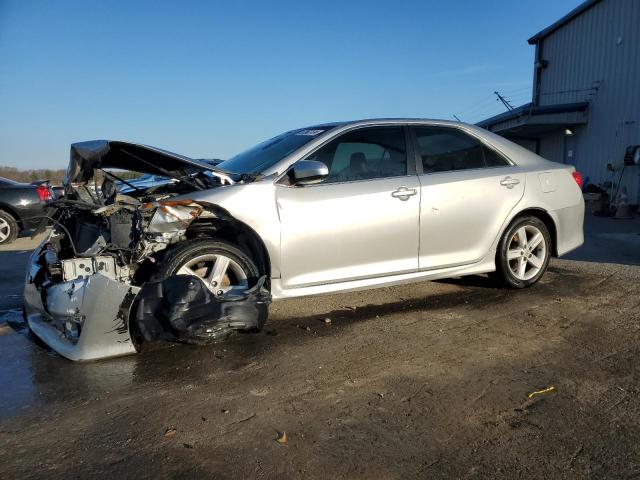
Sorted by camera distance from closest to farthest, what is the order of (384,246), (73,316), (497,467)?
(497,467) < (73,316) < (384,246)

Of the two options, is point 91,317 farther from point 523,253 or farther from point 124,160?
point 523,253

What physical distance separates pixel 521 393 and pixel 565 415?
0.95ft

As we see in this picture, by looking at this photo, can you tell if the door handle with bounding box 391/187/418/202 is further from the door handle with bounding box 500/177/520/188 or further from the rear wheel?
the rear wheel

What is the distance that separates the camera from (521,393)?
300 centimetres

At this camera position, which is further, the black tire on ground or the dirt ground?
the black tire on ground

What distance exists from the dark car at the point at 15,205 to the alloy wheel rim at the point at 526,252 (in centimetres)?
870

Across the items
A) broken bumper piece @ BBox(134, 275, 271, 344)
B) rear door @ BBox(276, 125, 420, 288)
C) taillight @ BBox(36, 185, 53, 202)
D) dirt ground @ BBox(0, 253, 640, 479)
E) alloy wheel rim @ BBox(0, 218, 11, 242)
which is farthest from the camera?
taillight @ BBox(36, 185, 53, 202)

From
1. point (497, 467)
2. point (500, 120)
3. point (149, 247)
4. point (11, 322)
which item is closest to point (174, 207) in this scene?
point (149, 247)

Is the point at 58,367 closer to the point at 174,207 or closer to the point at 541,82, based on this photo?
the point at 174,207

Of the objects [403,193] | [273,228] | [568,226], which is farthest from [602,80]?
[273,228]

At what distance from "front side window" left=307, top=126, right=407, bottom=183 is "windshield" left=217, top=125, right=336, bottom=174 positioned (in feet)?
0.69

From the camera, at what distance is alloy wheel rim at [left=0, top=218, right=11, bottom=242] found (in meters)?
9.98

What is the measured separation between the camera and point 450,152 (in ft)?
16.1

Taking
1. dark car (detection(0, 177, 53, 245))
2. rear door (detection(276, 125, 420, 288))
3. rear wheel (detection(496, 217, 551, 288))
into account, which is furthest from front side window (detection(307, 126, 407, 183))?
dark car (detection(0, 177, 53, 245))
